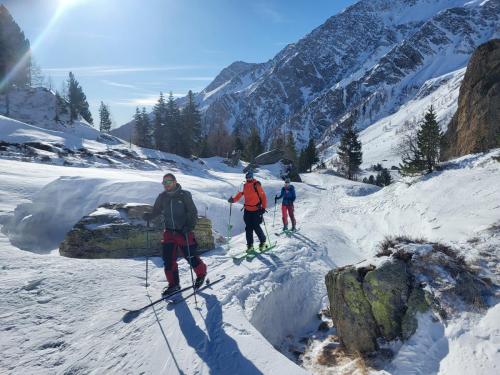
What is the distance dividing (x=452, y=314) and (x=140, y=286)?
6.04m

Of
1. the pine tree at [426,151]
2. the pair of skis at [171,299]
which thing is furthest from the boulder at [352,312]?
the pine tree at [426,151]

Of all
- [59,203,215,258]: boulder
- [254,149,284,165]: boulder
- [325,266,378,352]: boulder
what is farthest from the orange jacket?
[254,149,284,165]: boulder

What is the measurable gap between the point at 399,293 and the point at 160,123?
191 feet

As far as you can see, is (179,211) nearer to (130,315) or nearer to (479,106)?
(130,315)

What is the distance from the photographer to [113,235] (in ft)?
32.4

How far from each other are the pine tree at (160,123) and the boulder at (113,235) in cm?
4880

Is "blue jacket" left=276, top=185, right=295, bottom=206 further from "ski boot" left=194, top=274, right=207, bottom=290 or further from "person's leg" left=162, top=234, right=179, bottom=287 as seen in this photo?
"person's leg" left=162, top=234, right=179, bottom=287

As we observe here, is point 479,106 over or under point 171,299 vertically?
over

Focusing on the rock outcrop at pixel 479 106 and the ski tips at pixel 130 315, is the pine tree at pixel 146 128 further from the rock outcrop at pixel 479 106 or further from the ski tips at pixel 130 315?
the ski tips at pixel 130 315

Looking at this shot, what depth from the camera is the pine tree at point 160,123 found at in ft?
190

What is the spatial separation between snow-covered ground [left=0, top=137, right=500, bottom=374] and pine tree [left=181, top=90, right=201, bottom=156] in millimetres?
42033

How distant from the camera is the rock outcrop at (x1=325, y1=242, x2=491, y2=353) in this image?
5418mm

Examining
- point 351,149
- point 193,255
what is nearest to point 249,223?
point 193,255

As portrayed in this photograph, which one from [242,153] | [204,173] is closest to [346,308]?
[204,173]
